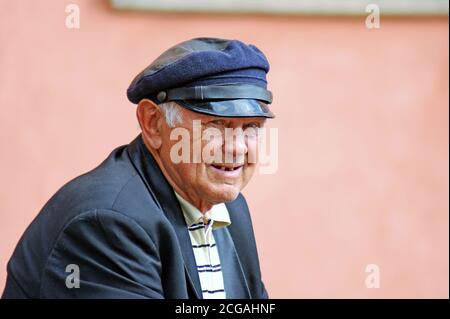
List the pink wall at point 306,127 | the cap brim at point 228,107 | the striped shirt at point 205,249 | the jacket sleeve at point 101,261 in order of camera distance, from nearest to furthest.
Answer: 1. the jacket sleeve at point 101,261
2. the cap brim at point 228,107
3. the striped shirt at point 205,249
4. the pink wall at point 306,127

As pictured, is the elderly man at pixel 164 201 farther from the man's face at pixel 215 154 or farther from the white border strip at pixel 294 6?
the white border strip at pixel 294 6

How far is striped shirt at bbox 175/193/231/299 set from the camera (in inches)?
106

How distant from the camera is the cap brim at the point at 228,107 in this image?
2559 mm

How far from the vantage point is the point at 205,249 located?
275 cm

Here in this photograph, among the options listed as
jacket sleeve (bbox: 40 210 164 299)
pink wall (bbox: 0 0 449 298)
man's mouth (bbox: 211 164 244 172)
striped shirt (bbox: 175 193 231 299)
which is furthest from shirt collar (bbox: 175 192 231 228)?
pink wall (bbox: 0 0 449 298)

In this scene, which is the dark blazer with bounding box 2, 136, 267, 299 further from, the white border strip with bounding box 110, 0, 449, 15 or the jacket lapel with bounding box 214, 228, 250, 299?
the white border strip with bounding box 110, 0, 449, 15

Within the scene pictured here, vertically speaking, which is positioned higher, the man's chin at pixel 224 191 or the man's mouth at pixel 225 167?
the man's mouth at pixel 225 167

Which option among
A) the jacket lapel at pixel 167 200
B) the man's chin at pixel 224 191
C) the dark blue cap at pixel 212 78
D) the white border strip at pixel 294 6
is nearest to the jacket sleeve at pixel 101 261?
the jacket lapel at pixel 167 200

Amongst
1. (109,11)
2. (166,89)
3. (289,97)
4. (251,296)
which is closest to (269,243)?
(289,97)

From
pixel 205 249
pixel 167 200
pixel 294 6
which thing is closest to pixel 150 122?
pixel 167 200

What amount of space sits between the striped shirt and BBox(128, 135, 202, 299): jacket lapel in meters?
0.05

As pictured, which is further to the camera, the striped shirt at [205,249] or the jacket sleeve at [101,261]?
the striped shirt at [205,249]

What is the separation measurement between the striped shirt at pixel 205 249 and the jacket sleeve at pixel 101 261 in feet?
0.86
